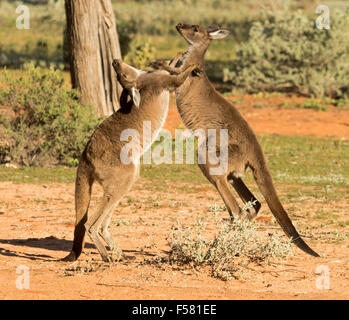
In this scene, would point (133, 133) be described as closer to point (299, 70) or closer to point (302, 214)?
point (302, 214)

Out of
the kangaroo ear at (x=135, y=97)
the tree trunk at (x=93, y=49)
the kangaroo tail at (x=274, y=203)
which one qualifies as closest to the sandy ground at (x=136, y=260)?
the kangaroo tail at (x=274, y=203)

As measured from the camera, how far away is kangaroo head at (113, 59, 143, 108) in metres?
6.24

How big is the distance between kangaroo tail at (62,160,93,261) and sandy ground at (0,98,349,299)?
14 centimetres

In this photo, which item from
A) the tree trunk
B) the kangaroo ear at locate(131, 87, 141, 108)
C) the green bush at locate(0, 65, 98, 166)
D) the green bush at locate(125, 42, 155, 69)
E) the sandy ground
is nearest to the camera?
the sandy ground

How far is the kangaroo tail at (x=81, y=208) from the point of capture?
612 centimetres

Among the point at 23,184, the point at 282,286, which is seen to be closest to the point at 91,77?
the point at 23,184

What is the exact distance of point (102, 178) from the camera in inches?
239

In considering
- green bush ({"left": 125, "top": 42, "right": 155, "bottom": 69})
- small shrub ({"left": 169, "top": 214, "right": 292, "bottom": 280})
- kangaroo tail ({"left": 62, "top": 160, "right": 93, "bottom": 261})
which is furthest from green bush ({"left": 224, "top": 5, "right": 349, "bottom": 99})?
kangaroo tail ({"left": 62, "top": 160, "right": 93, "bottom": 261})

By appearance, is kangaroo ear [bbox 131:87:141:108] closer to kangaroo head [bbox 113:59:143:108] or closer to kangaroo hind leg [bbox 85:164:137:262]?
kangaroo head [bbox 113:59:143:108]

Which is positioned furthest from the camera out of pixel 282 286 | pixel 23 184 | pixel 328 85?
pixel 328 85

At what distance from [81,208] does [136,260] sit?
2.35 ft

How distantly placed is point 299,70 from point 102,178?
52.2ft

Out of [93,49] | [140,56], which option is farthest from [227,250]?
[140,56]

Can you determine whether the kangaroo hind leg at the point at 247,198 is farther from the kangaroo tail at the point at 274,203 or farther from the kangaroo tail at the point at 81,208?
the kangaroo tail at the point at 81,208
